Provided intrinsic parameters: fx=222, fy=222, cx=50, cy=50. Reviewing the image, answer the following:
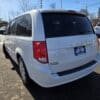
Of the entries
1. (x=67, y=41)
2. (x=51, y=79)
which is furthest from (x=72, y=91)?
(x=67, y=41)

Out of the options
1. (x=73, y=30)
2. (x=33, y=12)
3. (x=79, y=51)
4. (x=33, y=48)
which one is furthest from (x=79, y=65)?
(x=33, y=12)

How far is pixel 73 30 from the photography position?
4891mm

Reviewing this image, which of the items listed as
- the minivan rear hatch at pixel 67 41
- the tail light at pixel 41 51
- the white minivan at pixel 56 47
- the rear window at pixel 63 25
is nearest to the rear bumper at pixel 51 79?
the white minivan at pixel 56 47

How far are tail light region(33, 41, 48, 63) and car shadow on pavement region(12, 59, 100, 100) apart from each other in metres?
0.94

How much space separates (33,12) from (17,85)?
2.01 meters

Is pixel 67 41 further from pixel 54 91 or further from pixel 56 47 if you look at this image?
pixel 54 91

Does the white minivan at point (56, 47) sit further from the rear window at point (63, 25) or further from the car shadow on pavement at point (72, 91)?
the car shadow on pavement at point (72, 91)

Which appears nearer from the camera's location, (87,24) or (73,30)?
(73,30)

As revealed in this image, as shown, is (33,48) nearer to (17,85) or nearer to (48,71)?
(48,71)

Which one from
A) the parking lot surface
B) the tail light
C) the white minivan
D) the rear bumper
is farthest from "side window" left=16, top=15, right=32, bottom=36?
the parking lot surface

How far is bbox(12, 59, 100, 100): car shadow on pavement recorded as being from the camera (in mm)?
4785

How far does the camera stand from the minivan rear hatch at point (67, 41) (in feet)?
14.6

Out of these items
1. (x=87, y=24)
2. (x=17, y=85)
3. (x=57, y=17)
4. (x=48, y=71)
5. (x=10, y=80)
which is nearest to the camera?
(x=48, y=71)

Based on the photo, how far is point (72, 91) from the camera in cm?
510
